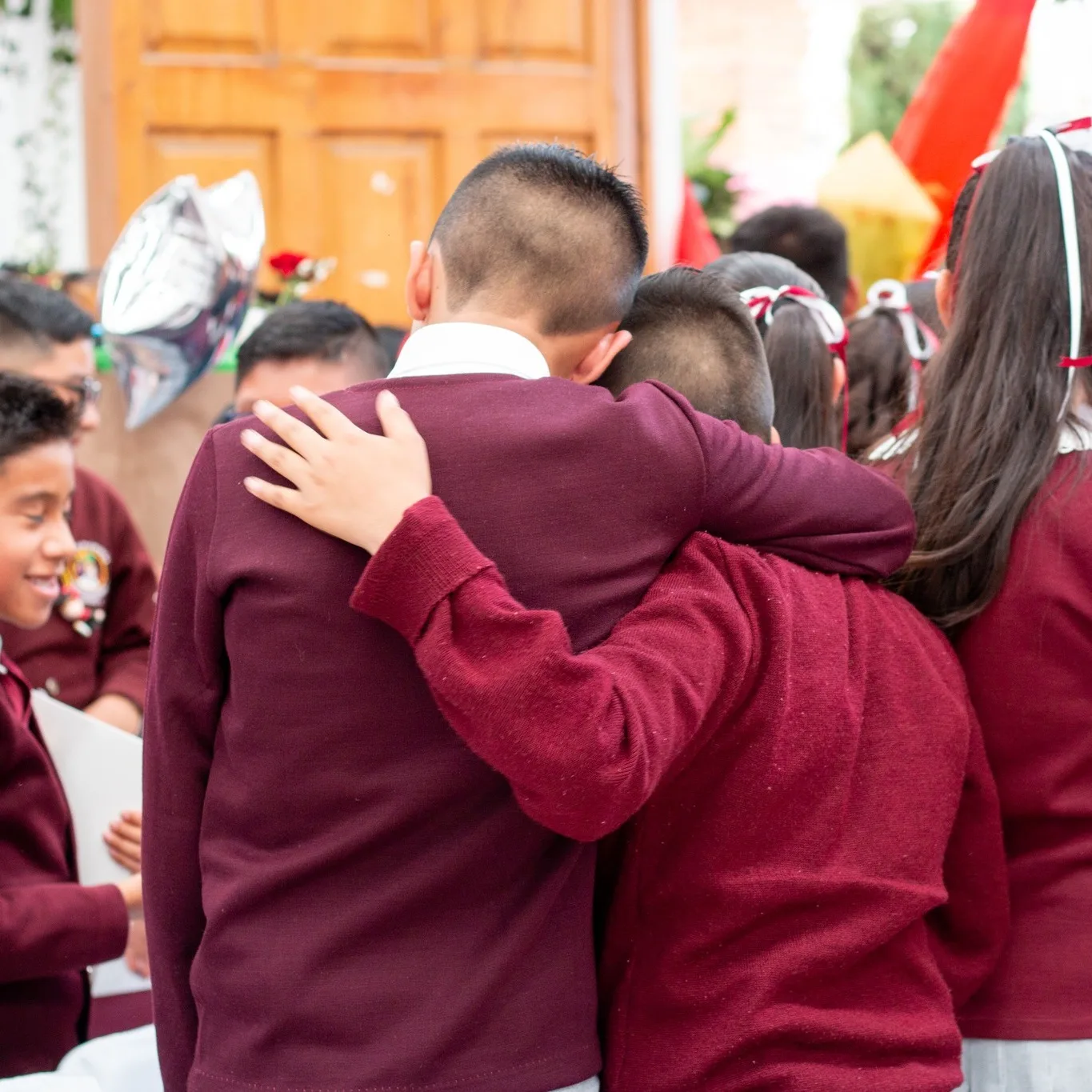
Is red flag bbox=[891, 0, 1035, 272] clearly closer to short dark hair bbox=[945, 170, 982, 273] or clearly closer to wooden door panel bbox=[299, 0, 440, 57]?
wooden door panel bbox=[299, 0, 440, 57]

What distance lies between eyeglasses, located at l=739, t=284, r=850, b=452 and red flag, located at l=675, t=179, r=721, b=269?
244 cm

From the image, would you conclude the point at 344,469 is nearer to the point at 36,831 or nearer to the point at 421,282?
the point at 421,282

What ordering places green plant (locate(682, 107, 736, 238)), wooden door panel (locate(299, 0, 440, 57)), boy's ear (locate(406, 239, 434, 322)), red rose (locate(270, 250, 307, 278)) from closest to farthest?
boy's ear (locate(406, 239, 434, 322)), red rose (locate(270, 250, 307, 278)), wooden door panel (locate(299, 0, 440, 57)), green plant (locate(682, 107, 736, 238))

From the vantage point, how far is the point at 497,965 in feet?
3.41

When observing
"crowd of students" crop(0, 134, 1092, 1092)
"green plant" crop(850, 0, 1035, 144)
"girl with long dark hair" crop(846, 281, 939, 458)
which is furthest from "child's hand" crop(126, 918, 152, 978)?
"green plant" crop(850, 0, 1035, 144)

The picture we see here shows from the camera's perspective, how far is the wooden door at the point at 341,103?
411 cm

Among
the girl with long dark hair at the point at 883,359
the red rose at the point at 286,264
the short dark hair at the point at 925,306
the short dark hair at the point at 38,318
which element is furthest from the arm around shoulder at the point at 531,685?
the red rose at the point at 286,264

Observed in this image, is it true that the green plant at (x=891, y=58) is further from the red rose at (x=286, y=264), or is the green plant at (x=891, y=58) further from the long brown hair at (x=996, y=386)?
the long brown hair at (x=996, y=386)

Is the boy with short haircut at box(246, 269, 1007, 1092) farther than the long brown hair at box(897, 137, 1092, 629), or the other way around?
the long brown hair at box(897, 137, 1092, 629)

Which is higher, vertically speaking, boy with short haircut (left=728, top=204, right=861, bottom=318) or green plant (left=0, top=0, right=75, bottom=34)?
green plant (left=0, top=0, right=75, bottom=34)

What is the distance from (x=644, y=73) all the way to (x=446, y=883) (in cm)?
406

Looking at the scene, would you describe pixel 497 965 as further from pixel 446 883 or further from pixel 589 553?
pixel 589 553

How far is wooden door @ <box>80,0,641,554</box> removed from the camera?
4109mm

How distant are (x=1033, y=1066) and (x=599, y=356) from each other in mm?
720
